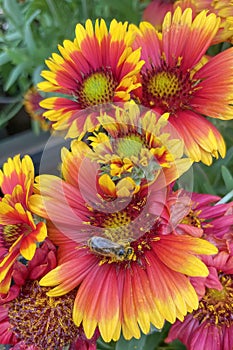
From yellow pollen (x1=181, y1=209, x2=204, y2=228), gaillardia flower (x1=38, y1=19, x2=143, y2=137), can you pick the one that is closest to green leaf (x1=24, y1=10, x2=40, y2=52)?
gaillardia flower (x1=38, y1=19, x2=143, y2=137)

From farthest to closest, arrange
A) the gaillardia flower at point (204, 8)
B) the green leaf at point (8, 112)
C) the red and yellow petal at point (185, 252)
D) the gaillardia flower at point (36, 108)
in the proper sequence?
the green leaf at point (8, 112) < the gaillardia flower at point (36, 108) < the gaillardia flower at point (204, 8) < the red and yellow petal at point (185, 252)

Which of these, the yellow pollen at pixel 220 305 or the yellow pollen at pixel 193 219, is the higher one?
the yellow pollen at pixel 193 219

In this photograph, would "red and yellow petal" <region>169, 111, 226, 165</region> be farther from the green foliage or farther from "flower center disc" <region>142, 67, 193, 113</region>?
the green foliage

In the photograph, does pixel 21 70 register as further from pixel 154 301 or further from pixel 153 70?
pixel 154 301

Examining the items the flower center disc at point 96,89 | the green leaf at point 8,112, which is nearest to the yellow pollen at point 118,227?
the flower center disc at point 96,89

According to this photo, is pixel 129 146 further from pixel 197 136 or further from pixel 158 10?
pixel 158 10

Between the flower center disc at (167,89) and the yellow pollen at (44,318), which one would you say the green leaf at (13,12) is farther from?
the yellow pollen at (44,318)

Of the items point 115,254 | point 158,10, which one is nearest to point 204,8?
point 158,10

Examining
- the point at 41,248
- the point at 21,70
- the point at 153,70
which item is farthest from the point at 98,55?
the point at 21,70

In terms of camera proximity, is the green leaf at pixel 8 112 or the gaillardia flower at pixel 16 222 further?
the green leaf at pixel 8 112
